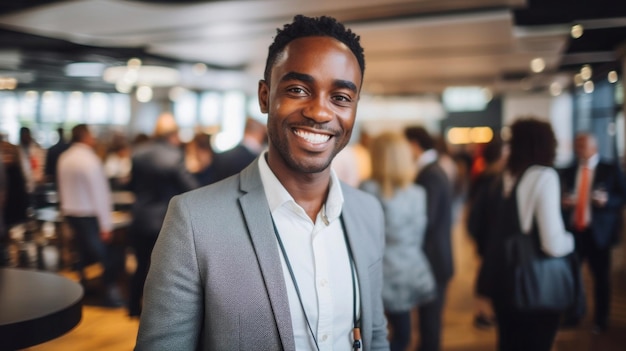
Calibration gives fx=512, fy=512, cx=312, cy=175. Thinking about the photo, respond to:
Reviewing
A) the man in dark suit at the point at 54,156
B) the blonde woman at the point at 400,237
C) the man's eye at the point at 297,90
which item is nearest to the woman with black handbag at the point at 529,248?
the blonde woman at the point at 400,237

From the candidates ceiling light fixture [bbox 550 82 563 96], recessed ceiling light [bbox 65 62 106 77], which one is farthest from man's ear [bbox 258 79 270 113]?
ceiling light fixture [bbox 550 82 563 96]

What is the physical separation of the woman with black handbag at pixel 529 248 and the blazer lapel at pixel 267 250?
1774 millimetres

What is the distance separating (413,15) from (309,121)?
20.7ft

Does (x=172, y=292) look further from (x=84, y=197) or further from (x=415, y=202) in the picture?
(x=84, y=197)

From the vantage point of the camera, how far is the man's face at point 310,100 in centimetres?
120

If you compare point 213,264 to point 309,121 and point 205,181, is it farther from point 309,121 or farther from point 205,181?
point 205,181

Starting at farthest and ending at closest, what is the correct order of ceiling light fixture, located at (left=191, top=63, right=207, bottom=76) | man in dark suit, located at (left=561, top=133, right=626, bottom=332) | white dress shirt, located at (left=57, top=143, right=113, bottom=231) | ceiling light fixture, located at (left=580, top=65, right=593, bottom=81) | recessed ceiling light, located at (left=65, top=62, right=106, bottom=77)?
ceiling light fixture, located at (left=191, top=63, right=207, bottom=76)
ceiling light fixture, located at (left=580, top=65, right=593, bottom=81)
recessed ceiling light, located at (left=65, top=62, right=106, bottom=77)
white dress shirt, located at (left=57, top=143, right=113, bottom=231)
man in dark suit, located at (left=561, top=133, right=626, bottom=332)

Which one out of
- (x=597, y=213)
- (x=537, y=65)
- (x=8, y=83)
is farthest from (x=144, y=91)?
(x=597, y=213)

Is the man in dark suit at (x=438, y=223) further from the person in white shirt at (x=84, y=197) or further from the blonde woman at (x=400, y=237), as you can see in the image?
the person in white shirt at (x=84, y=197)

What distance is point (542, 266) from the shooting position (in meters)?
2.58

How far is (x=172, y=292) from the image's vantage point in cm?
113

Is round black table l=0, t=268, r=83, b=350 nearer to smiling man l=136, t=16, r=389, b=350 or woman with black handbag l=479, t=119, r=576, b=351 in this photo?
smiling man l=136, t=16, r=389, b=350

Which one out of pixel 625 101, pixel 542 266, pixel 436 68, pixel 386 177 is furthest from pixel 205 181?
pixel 436 68

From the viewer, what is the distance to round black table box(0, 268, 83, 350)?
5.37ft
